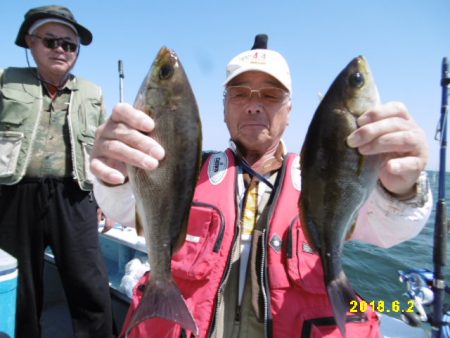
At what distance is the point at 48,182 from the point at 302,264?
295 cm

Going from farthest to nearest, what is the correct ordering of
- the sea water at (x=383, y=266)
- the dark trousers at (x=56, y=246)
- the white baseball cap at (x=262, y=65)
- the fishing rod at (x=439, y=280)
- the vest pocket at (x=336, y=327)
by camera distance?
the sea water at (x=383, y=266) → the dark trousers at (x=56, y=246) → the fishing rod at (x=439, y=280) → the white baseball cap at (x=262, y=65) → the vest pocket at (x=336, y=327)

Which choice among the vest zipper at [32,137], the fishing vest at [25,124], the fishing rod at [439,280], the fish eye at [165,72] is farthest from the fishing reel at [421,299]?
the vest zipper at [32,137]

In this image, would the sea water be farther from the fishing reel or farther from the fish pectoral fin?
the fish pectoral fin

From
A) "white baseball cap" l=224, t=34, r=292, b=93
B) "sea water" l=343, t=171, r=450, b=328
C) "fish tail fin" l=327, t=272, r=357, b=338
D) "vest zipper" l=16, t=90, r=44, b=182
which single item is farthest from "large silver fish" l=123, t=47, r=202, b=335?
"sea water" l=343, t=171, r=450, b=328

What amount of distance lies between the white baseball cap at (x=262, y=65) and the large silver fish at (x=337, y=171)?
84 cm

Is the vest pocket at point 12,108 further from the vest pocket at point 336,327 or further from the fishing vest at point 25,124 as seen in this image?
the vest pocket at point 336,327


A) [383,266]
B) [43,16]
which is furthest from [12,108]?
[383,266]

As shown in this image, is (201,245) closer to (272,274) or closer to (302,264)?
(272,274)

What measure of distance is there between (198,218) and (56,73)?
2.70 m

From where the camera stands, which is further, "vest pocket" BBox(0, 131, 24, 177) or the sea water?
the sea water

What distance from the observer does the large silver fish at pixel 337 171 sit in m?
1.59

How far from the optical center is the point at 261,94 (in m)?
2.50

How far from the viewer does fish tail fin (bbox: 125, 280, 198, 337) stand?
1.67 meters

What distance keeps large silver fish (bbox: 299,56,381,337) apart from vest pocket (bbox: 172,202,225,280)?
70 centimetres
